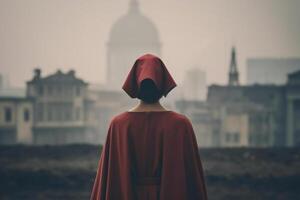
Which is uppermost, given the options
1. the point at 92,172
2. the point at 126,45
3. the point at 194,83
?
the point at 126,45

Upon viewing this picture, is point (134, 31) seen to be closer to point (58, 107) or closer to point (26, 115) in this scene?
point (58, 107)

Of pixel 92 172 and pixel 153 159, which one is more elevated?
pixel 153 159

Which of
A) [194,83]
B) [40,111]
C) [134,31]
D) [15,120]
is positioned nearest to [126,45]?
[134,31]

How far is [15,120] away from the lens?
43250 mm

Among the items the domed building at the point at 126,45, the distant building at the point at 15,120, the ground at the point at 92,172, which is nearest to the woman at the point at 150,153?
the ground at the point at 92,172

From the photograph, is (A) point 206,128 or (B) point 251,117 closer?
(B) point 251,117

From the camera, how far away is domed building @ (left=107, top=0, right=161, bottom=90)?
88.7m

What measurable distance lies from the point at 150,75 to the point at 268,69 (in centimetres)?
8783

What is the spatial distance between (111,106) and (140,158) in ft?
177

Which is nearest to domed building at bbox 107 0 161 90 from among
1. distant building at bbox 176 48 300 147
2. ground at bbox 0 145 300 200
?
distant building at bbox 176 48 300 147

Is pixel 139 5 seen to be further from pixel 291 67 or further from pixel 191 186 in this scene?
pixel 191 186

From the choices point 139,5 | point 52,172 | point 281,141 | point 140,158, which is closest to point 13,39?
point 139,5

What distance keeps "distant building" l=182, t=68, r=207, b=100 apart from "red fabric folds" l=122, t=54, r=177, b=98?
95.4 meters

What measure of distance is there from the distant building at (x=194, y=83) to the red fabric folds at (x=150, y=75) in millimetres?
95449
